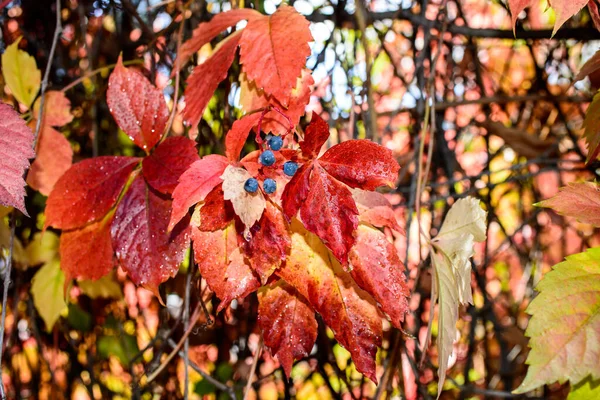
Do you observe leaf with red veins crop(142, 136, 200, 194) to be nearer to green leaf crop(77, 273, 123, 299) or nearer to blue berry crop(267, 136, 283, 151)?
blue berry crop(267, 136, 283, 151)

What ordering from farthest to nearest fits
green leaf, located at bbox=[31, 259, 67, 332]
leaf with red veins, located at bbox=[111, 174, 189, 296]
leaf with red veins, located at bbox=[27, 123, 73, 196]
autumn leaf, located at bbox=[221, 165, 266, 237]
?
green leaf, located at bbox=[31, 259, 67, 332]
leaf with red veins, located at bbox=[27, 123, 73, 196]
leaf with red veins, located at bbox=[111, 174, 189, 296]
autumn leaf, located at bbox=[221, 165, 266, 237]

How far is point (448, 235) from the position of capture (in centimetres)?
59

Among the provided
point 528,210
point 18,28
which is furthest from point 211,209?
point 528,210

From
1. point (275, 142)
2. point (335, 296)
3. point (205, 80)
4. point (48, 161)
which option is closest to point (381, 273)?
point (335, 296)

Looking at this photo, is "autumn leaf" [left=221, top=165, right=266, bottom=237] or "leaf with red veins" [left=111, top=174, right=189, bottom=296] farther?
"leaf with red veins" [left=111, top=174, right=189, bottom=296]

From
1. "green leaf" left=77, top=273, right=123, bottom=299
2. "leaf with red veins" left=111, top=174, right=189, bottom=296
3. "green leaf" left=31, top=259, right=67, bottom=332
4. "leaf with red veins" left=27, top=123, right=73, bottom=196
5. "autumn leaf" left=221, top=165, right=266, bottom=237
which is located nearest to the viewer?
"autumn leaf" left=221, top=165, right=266, bottom=237

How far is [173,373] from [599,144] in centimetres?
103

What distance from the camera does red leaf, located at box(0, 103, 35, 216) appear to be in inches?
20.4


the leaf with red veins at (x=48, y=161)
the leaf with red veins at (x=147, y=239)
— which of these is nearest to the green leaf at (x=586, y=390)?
the leaf with red veins at (x=147, y=239)

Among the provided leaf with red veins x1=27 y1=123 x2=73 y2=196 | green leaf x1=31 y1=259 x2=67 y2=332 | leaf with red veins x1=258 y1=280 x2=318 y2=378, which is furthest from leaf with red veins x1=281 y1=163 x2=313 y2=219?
green leaf x1=31 y1=259 x2=67 y2=332

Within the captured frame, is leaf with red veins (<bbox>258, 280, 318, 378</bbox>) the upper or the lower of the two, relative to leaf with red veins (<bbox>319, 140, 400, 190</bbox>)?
lower

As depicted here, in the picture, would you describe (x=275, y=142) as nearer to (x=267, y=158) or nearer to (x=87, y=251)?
(x=267, y=158)

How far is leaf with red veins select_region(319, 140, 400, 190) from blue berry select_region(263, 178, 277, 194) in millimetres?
46

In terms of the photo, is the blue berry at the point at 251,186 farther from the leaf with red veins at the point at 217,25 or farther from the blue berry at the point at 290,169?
the leaf with red veins at the point at 217,25
